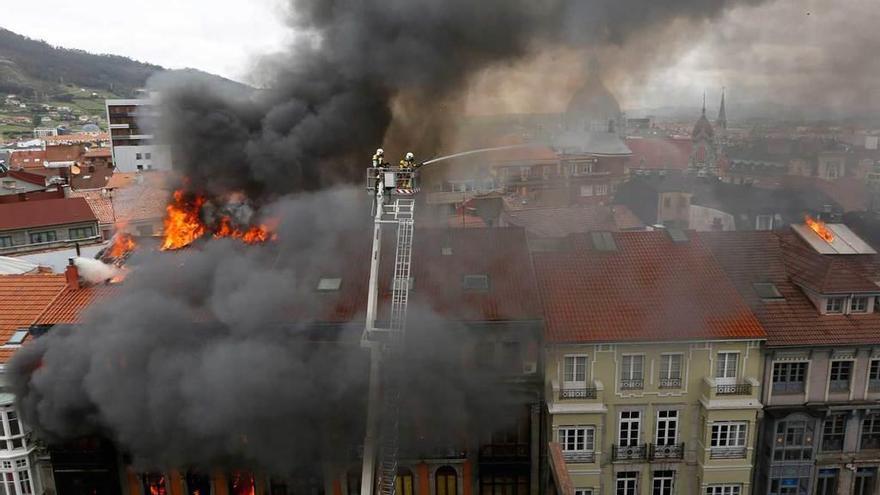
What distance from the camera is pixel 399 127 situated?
64.4 feet

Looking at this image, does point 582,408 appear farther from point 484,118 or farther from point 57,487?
point 57,487

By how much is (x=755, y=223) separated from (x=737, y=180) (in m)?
4.21

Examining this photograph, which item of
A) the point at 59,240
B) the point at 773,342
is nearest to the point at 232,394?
the point at 773,342

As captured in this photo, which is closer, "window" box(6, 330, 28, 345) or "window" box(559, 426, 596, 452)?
"window" box(559, 426, 596, 452)

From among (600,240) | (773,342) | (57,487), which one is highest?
(600,240)

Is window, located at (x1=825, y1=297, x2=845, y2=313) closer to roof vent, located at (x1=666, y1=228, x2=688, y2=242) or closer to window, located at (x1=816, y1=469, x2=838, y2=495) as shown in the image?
roof vent, located at (x1=666, y1=228, x2=688, y2=242)

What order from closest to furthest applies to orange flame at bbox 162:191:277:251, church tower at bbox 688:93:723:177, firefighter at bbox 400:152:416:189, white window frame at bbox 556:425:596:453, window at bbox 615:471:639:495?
firefighter at bbox 400:152:416:189 → white window frame at bbox 556:425:596:453 → window at bbox 615:471:639:495 → orange flame at bbox 162:191:277:251 → church tower at bbox 688:93:723:177

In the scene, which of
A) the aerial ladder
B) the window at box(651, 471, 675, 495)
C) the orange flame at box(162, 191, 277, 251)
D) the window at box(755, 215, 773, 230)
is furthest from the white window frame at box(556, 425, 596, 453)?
the window at box(755, 215, 773, 230)

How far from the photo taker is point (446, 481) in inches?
695

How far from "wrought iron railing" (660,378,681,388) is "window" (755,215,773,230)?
14218 mm

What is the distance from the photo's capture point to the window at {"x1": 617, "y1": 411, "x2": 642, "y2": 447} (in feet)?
58.2

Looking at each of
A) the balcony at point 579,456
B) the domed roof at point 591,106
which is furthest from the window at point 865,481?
the domed roof at point 591,106

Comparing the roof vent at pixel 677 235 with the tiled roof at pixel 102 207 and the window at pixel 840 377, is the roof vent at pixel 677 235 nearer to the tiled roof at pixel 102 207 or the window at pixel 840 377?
the window at pixel 840 377

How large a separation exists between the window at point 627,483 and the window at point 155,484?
12.2 meters
